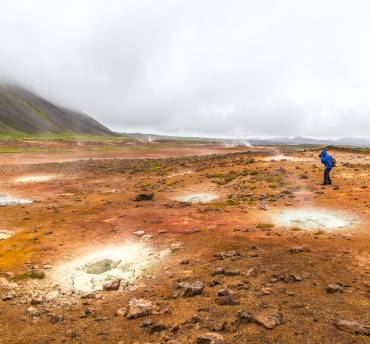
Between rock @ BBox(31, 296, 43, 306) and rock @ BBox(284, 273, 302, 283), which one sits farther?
→ rock @ BBox(31, 296, 43, 306)

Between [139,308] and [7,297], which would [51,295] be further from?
[139,308]

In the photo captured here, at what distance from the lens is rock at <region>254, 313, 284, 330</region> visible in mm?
7012

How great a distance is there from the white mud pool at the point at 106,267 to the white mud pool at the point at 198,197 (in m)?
10.1

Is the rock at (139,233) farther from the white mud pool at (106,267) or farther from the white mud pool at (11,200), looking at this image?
the white mud pool at (11,200)

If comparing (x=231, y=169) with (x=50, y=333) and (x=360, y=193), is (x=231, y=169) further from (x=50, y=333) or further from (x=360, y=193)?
(x=50, y=333)

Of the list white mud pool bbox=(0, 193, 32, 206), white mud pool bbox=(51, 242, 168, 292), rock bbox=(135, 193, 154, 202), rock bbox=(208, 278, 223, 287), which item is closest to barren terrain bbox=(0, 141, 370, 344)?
rock bbox=(208, 278, 223, 287)

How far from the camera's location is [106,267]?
11984mm

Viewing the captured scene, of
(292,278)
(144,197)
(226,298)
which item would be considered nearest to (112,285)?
(226,298)

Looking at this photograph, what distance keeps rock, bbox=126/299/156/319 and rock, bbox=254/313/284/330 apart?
265 cm

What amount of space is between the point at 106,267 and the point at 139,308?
396cm

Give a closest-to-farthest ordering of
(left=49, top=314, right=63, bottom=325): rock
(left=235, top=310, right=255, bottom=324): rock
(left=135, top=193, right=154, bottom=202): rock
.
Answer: (left=235, top=310, right=255, bottom=324): rock
(left=49, top=314, right=63, bottom=325): rock
(left=135, top=193, right=154, bottom=202): rock

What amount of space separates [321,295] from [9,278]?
9.51m

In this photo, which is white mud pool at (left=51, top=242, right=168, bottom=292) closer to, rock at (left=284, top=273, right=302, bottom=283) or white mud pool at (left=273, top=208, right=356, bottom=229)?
rock at (left=284, top=273, right=302, bottom=283)

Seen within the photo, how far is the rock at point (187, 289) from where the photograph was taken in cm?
902
